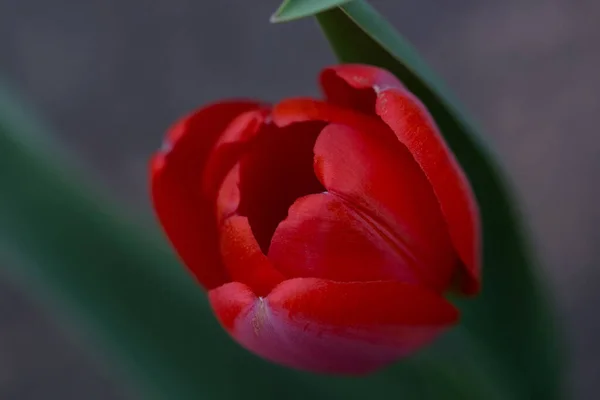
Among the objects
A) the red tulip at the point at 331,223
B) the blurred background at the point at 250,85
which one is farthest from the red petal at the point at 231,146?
the blurred background at the point at 250,85

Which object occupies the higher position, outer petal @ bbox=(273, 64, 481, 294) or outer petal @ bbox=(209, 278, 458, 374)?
outer petal @ bbox=(273, 64, 481, 294)

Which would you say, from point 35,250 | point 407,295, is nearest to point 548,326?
point 407,295

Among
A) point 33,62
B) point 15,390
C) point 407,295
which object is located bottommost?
point 15,390

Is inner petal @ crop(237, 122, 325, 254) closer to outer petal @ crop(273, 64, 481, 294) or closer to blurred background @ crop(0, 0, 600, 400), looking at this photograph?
outer petal @ crop(273, 64, 481, 294)

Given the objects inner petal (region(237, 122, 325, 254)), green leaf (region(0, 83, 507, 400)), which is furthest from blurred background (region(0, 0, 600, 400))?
inner petal (region(237, 122, 325, 254))

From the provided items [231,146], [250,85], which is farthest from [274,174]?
[250,85]

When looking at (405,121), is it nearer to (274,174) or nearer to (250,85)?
(274,174)

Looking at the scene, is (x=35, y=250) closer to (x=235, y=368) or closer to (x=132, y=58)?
(x=235, y=368)
